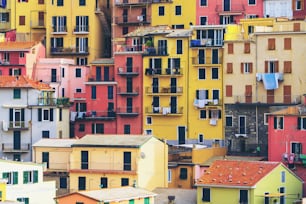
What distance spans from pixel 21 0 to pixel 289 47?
26.7 m

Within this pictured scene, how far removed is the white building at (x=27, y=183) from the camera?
87.6 m

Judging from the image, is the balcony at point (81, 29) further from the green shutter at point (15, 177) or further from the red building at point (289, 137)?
the green shutter at point (15, 177)

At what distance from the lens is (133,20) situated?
377 ft

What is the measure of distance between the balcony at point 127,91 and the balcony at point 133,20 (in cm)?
877

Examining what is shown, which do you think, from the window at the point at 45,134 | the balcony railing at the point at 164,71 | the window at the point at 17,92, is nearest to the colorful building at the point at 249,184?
the balcony railing at the point at 164,71

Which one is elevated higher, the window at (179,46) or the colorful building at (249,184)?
the window at (179,46)

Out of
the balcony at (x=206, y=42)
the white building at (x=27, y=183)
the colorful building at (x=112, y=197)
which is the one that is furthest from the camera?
the balcony at (x=206, y=42)

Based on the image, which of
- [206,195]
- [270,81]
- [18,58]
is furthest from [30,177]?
[18,58]

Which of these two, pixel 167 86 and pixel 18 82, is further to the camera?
pixel 167 86

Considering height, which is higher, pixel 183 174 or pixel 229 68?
pixel 229 68

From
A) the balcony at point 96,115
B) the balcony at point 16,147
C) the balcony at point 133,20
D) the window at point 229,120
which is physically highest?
the balcony at point 133,20

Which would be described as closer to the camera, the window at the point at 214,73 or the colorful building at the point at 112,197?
the colorful building at the point at 112,197

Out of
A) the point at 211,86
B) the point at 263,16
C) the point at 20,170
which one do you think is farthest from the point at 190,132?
the point at 20,170

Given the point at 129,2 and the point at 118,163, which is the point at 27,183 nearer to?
the point at 118,163
